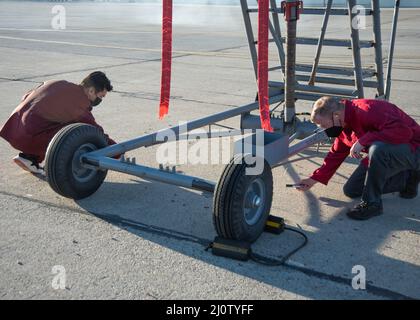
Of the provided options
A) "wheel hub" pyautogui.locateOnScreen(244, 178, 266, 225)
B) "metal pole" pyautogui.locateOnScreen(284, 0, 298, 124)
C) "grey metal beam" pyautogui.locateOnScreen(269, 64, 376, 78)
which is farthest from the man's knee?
"grey metal beam" pyautogui.locateOnScreen(269, 64, 376, 78)

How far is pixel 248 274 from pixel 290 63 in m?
2.10

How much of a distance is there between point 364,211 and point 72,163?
2.15 metres

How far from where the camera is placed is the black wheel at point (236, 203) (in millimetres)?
3314

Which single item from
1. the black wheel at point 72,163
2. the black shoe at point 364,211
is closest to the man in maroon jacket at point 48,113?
the black wheel at point 72,163

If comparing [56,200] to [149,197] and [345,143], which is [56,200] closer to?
[149,197]

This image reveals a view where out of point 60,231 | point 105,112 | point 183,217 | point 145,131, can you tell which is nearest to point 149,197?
point 183,217

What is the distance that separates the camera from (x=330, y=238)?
3.67 metres

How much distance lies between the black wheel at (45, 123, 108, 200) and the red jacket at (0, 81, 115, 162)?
0.36 metres

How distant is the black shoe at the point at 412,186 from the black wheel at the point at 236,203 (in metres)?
1.39

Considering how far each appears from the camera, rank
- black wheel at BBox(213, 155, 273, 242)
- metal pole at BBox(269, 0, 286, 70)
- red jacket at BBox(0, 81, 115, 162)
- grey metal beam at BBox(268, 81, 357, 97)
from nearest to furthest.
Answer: black wheel at BBox(213, 155, 273, 242)
red jacket at BBox(0, 81, 115, 162)
grey metal beam at BBox(268, 81, 357, 97)
metal pole at BBox(269, 0, 286, 70)

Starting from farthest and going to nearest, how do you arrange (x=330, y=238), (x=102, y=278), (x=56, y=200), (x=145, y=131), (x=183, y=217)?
(x=145, y=131) → (x=56, y=200) → (x=183, y=217) → (x=330, y=238) → (x=102, y=278)

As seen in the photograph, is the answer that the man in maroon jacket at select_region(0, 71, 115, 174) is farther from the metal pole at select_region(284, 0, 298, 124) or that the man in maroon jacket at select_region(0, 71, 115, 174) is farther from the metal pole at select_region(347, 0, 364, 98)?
the metal pole at select_region(347, 0, 364, 98)

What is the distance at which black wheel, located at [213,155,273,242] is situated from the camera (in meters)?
3.31
